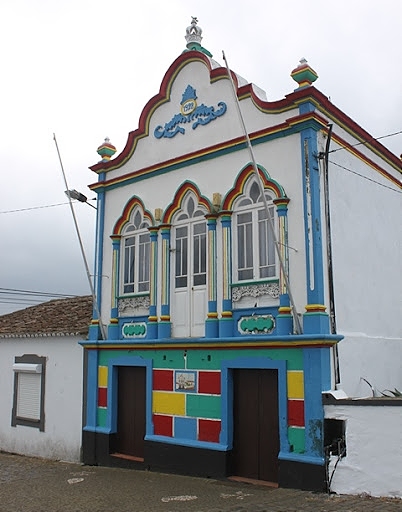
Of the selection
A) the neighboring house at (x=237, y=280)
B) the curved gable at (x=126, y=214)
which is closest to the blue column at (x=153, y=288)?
the neighboring house at (x=237, y=280)

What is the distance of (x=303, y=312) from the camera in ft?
32.5

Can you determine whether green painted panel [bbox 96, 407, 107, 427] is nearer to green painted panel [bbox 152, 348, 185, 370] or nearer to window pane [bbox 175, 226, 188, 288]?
green painted panel [bbox 152, 348, 185, 370]

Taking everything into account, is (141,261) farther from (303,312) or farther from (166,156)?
(303,312)

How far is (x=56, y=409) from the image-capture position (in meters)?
14.0

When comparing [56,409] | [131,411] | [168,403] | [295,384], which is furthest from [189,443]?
[56,409]

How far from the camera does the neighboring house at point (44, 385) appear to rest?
44.8ft

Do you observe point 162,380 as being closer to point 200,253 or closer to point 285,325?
point 200,253

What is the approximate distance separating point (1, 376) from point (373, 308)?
32.0 ft

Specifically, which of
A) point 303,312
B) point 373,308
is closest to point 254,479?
point 303,312

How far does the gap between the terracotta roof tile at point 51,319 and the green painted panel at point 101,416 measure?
1.79m

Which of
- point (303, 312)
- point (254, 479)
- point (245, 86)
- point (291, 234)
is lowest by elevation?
point (254, 479)

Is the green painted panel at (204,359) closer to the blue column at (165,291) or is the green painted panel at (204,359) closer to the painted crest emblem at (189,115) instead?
the blue column at (165,291)

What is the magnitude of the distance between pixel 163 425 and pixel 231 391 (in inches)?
71.2

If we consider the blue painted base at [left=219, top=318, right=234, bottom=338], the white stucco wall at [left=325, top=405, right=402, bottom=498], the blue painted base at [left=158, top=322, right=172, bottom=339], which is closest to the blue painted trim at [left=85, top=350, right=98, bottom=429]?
the blue painted base at [left=158, top=322, right=172, bottom=339]
